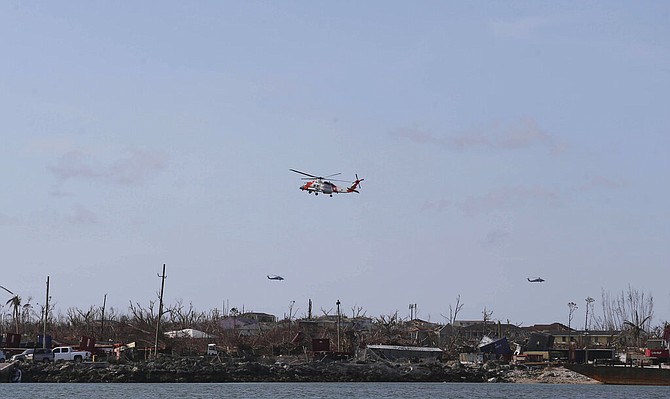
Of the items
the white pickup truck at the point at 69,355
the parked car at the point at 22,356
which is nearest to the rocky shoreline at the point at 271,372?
the white pickup truck at the point at 69,355

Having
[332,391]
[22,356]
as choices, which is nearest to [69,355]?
[22,356]

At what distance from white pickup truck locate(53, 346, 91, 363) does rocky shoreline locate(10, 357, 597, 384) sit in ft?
17.2

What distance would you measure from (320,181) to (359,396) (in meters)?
21.1

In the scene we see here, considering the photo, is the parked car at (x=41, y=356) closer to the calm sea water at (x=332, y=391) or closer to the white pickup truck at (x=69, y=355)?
the white pickup truck at (x=69, y=355)

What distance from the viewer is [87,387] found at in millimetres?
73375

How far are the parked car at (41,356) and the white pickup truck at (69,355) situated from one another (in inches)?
16.1

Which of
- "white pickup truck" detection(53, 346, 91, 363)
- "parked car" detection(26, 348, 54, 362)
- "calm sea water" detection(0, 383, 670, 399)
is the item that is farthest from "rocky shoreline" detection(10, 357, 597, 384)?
"white pickup truck" detection(53, 346, 91, 363)

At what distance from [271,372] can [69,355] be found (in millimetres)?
18354

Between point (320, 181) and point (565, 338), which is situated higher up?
point (320, 181)

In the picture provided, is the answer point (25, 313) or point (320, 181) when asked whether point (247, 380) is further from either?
point (25, 313)

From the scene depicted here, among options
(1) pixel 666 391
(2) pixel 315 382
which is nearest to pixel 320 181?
(2) pixel 315 382

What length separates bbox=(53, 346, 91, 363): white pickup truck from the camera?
8829 centimetres

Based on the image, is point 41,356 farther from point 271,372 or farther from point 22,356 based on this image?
point 271,372

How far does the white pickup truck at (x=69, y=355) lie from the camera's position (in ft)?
290
